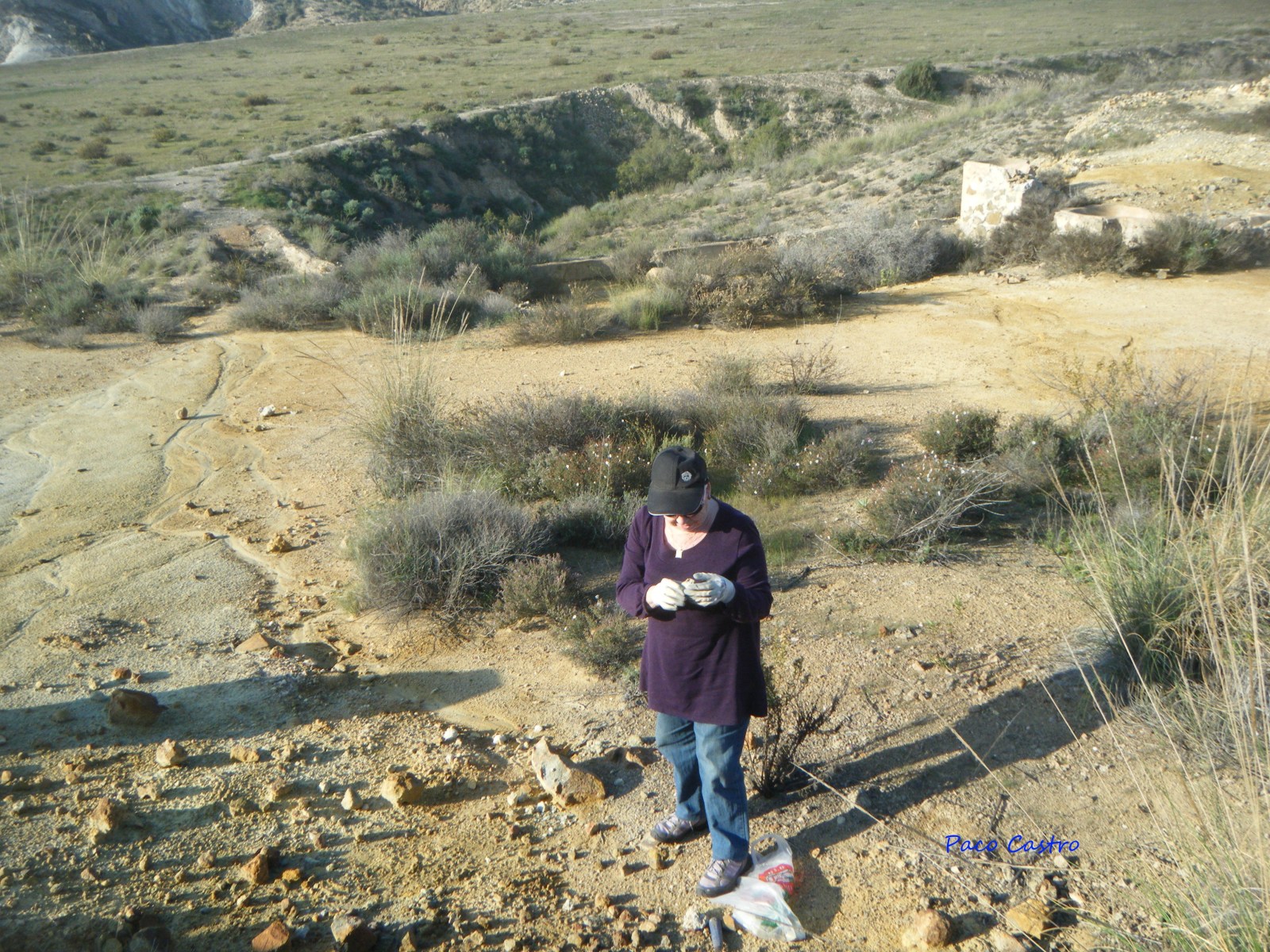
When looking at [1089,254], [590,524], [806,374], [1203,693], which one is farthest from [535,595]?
[1089,254]

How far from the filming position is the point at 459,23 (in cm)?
6925

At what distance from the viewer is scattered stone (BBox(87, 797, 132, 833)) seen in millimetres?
3295

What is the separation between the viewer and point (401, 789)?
11.7ft

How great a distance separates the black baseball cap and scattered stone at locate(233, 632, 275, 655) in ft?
9.75

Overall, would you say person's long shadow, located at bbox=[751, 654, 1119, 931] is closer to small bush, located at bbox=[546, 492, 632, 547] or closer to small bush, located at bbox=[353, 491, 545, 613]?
small bush, located at bbox=[353, 491, 545, 613]

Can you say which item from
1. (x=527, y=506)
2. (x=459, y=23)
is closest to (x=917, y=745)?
(x=527, y=506)

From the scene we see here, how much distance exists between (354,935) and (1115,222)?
1398 cm

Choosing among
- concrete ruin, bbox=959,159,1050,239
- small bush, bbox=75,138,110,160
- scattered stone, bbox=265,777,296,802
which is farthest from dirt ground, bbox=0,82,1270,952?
small bush, bbox=75,138,110,160

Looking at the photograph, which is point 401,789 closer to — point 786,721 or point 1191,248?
point 786,721

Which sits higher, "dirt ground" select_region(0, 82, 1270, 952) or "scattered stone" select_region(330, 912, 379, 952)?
"scattered stone" select_region(330, 912, 379, 952)

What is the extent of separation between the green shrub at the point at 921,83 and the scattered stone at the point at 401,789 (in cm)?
3968

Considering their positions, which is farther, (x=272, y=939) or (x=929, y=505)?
(x=929, y=505)

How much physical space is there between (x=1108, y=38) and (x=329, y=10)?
205 feet

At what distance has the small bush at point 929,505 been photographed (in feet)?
17.9
